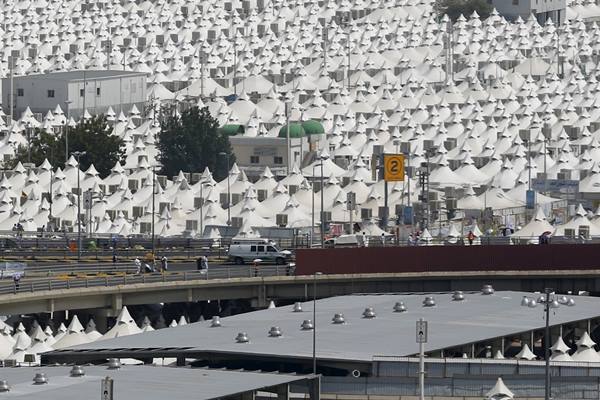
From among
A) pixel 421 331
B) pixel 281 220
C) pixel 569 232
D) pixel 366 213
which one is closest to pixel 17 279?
pixel 421 331

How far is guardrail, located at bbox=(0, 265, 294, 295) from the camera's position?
340 ft

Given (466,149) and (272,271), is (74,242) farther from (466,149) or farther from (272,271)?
(466,149)

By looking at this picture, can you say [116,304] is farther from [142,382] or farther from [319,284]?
[142,382]

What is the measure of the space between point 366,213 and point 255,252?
85.1ft

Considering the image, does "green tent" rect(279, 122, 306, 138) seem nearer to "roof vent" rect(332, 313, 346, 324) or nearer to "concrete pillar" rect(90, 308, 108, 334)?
"concrete pillar" rect(90, 308, 108, 334)

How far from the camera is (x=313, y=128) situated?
174 m

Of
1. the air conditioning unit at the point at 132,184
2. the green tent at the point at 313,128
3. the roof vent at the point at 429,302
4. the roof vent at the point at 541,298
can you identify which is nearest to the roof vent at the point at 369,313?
the roof vent at the point at 429,302

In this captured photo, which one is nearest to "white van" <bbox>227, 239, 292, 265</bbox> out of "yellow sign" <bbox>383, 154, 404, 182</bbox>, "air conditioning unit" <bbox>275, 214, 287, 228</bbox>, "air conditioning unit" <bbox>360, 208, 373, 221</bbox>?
"yellow sign" <bbox>383, 154, 404, 182</bbox>

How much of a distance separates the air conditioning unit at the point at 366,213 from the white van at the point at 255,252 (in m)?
23.3

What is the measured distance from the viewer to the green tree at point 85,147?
16388cm

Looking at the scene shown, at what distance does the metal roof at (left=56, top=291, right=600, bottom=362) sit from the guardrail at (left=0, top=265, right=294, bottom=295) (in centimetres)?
921

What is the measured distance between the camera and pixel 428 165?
503ft

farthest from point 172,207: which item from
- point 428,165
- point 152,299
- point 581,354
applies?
point 581,354

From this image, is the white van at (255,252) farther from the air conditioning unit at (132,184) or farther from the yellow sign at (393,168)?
the air conditioning unit at (132,184)
